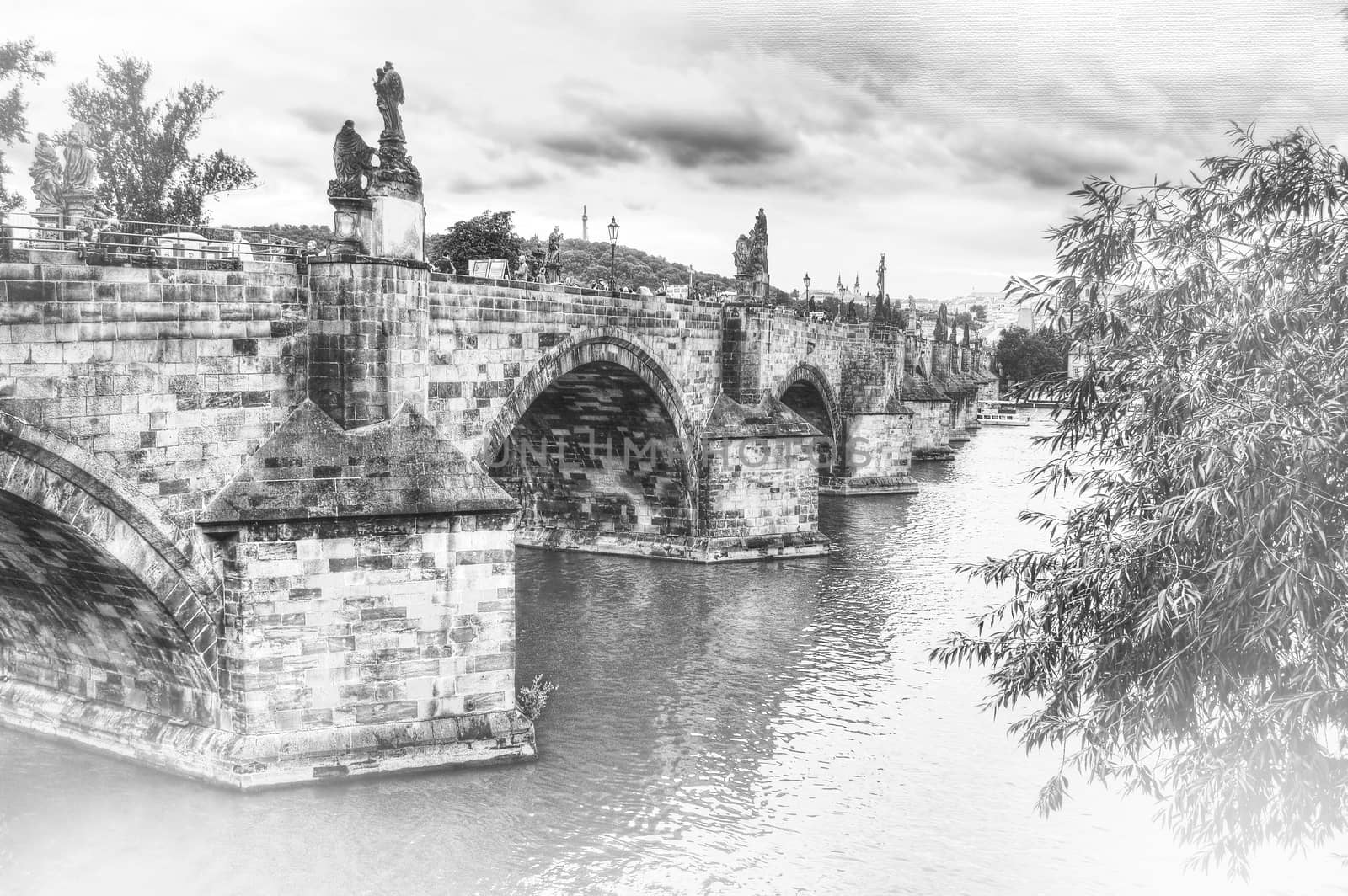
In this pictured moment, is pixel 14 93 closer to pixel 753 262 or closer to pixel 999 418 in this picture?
pixel 753 262

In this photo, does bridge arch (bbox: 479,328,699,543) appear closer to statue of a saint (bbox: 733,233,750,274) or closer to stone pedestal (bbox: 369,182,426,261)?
statue of a saint (bbox: 733,233,750,274)

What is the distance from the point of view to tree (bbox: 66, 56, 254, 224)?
29.1 metres

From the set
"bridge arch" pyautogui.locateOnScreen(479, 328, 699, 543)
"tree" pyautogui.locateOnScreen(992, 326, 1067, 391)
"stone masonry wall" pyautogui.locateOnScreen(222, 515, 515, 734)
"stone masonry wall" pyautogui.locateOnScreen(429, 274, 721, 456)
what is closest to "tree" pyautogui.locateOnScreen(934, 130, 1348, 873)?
"stone masonry wall" pyautogui.locateOnScreen(222, 515, 515, 734)

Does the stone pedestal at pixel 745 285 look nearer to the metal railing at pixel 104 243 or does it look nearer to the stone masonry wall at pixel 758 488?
the stone masonry wall at pixel 758 488

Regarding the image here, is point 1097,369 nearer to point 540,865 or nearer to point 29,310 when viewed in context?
point 540,865

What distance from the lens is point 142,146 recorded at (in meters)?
29.5

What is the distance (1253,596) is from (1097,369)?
224 cm

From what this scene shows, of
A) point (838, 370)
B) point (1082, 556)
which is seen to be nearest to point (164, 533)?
point (1082, 556)

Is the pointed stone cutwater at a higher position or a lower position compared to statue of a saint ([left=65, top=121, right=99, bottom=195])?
lower

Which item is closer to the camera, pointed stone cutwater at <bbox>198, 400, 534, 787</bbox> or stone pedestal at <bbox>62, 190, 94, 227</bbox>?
pointed stone cutwater at <bbox>198, 400, 534, 787</bbox>

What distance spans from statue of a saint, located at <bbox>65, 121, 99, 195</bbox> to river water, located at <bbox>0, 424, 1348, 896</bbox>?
22.9ft

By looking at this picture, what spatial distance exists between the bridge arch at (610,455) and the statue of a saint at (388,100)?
8656 millimetres

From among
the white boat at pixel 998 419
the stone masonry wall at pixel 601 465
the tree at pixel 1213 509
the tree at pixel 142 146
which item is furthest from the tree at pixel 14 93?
the white boat at pixel 998 419

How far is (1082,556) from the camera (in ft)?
26.3
